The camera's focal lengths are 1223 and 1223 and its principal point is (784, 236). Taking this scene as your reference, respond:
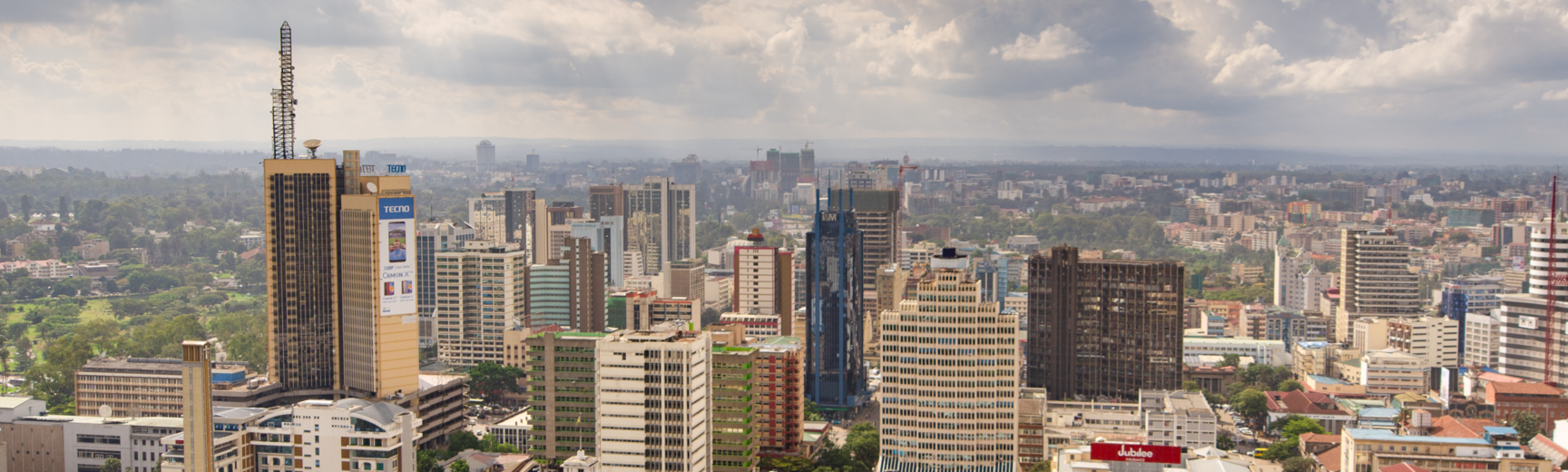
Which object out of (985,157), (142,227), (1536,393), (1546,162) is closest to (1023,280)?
(985,157)

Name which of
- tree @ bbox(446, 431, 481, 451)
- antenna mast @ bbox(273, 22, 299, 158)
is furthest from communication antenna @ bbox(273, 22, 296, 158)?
tree @ bbox(446, 431, 481, 451)

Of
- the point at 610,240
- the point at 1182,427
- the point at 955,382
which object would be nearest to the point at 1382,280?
the point at 1182,427

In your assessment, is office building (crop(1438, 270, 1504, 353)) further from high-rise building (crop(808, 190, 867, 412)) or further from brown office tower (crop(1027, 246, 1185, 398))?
high-rise building (crop(808, 190, 867, 412))

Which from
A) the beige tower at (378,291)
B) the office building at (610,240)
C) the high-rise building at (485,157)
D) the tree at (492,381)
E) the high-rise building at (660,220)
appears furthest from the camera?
the high-rise building at (485,157)

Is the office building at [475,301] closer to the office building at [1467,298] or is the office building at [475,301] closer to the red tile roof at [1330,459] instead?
the red tile roof at [1330,459]

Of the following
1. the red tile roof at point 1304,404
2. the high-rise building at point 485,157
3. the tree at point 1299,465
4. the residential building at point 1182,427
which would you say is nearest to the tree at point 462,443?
the residential building at point 1182,427

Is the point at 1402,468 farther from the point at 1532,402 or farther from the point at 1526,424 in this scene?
the point at 1532,402
